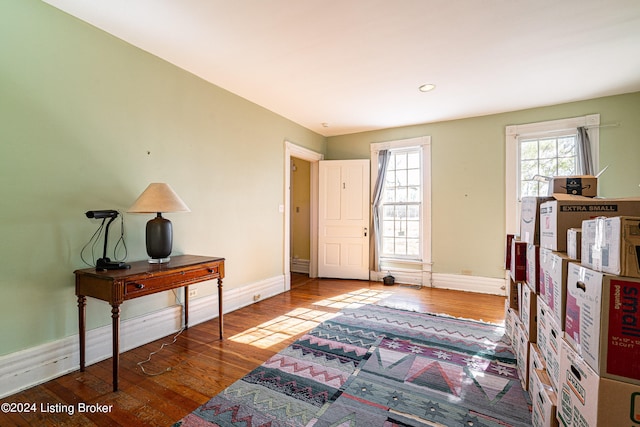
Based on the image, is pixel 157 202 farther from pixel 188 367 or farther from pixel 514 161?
pixel 514 161

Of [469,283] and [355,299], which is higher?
[469,283]

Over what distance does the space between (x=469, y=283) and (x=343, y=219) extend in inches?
93.3

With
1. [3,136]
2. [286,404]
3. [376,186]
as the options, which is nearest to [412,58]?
[376,186]

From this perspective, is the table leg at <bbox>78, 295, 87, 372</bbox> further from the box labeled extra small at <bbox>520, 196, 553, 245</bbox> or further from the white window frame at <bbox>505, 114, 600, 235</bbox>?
the white window frame at <bbox>505, 114, 600, 235</bbox>

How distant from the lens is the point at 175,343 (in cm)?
270

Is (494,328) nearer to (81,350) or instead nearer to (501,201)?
(501,201)

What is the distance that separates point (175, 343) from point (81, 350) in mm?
724

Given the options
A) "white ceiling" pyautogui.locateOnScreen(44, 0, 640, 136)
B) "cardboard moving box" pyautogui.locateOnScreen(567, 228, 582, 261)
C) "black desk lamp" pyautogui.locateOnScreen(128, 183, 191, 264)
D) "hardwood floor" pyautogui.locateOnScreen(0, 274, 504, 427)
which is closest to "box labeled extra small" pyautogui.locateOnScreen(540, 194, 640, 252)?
"cardboard moving box" pyautogui.locateOnScreen(567, 228, 582, 261)

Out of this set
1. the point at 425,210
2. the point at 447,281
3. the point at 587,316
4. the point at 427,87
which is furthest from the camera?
the point at 425,210

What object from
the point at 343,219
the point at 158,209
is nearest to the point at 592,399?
the point at 158,209

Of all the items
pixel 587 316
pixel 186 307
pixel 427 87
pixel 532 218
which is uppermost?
pixel 427 87

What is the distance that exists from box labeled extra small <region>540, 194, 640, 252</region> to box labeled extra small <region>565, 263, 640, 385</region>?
60 centimetres

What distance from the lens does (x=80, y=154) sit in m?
2.28

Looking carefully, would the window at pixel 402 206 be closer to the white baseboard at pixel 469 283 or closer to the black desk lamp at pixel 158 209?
the white baseboard at pixel 469 283
